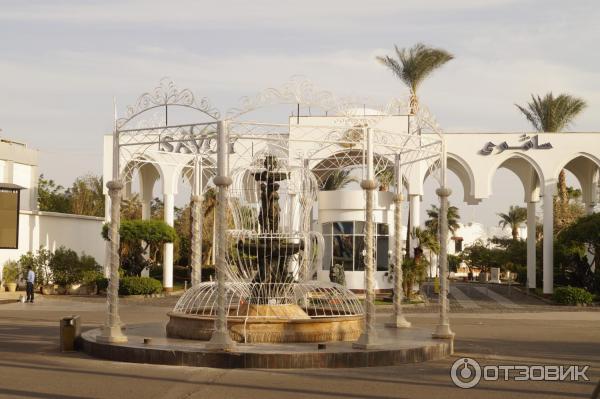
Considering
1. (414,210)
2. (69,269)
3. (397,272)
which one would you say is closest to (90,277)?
(69,269)

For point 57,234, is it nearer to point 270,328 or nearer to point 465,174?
point 465,174

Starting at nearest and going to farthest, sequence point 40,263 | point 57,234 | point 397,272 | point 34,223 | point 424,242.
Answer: point 397,272 → point 424,242 → point 40,263 → point 34,223 → point 57,234

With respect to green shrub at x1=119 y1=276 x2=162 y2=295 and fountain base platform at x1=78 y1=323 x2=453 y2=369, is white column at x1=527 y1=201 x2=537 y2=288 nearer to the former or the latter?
green shrub at x1=119 y1=276 x2=162 y2=295

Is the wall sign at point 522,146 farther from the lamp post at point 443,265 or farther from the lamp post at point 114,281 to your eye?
the lamp post at point 114,281

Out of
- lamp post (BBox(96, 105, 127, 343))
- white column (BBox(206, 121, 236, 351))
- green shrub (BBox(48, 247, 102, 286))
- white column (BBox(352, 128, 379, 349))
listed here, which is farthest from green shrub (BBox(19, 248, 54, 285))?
white column (BBox(352, 128, 379, 349))

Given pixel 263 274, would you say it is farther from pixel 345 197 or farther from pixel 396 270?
pixel 345 197

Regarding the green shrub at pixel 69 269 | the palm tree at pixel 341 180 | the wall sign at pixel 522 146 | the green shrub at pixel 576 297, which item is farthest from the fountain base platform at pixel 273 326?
the palm tree at pixel 341 180

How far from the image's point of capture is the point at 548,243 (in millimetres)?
36188

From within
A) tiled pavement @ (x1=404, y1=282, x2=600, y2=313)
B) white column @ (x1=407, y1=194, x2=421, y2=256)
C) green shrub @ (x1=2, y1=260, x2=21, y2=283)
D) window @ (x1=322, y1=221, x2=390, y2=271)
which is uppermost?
white column @ (x1=407, y1=194, x2=421, y2=256)

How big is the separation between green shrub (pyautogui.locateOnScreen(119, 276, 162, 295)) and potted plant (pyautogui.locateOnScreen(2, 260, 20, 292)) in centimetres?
483

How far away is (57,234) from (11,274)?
4.09m

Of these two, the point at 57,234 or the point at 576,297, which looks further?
the point at 57,234

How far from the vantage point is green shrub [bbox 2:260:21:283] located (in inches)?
1391

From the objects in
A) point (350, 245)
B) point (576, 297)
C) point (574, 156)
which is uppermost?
point (574, 156)
